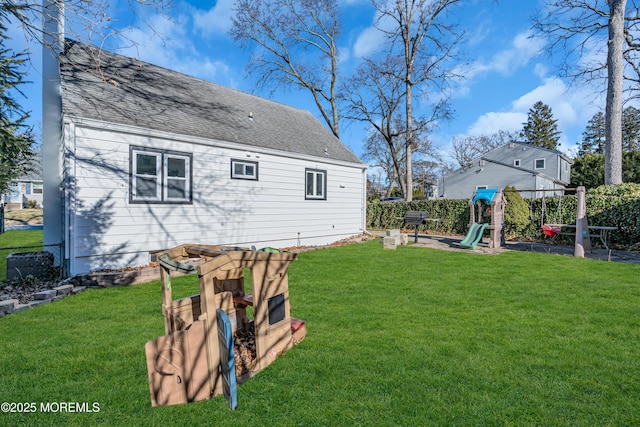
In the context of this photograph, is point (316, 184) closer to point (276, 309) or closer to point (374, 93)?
point (276, 309)

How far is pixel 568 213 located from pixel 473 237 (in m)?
4.45

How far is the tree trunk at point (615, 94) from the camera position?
468 inches

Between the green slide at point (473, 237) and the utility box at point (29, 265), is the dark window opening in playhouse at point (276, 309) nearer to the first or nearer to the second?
the utility box at point (29, 265)

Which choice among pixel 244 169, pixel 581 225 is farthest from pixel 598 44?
pixel 244 169

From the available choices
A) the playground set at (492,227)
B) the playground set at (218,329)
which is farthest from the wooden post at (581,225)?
the playground set at (218,329)

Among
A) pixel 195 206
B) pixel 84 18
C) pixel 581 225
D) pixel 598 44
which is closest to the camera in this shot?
pixel 84 18

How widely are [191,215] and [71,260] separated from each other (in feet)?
8.86

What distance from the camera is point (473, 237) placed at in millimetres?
10609

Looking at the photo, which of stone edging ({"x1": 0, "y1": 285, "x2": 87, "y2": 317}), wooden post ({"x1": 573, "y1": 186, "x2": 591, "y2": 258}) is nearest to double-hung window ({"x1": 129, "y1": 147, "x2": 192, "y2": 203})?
stone edging ({"x1": 0, "y1": 285, "x2": 87, "y2": 317})

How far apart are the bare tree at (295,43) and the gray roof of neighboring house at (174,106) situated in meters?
9.41

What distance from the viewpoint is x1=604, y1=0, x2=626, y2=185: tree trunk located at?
11.9 m

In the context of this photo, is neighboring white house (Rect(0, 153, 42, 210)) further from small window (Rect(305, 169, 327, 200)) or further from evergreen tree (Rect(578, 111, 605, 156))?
evergreen tree (Rect(578, 111, 605, 156))

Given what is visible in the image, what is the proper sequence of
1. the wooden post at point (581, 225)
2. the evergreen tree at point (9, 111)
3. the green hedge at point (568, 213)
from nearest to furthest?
the evergreen tree at point (9, 111), the wooden post at point (581, 225), the green hedge at point (568, 213)

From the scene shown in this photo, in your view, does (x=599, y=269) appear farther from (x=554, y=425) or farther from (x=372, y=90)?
(x=372, y=90)
